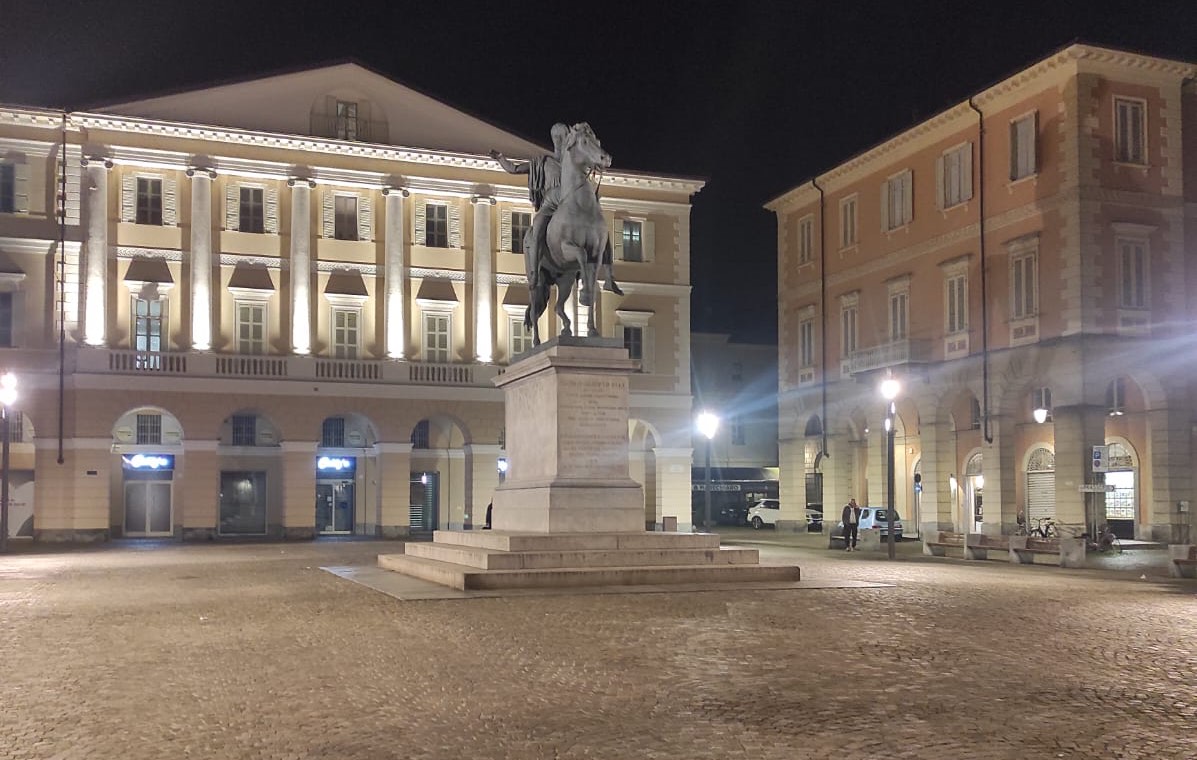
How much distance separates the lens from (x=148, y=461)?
43000 millimetres

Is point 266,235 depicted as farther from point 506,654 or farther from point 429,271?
point 506,654

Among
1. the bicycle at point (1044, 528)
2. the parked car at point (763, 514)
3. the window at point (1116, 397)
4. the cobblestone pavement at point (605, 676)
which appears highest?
the window at point (1116, 397)

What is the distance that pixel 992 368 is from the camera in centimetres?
3709

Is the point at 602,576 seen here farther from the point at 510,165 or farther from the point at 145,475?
the point at 145,475

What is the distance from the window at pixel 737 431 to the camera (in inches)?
2987

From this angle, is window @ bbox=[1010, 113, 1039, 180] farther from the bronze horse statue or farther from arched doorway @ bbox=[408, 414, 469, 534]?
arched doorway @ bbox=[408, 414, 469, 534]

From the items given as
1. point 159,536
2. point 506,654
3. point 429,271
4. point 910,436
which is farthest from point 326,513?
point 506,654

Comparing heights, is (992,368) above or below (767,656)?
above

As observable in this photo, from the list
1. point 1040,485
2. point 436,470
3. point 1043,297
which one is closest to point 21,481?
point 436,470

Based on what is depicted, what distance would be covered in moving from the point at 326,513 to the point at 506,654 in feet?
123

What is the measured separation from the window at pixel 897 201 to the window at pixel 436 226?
16.3 meters

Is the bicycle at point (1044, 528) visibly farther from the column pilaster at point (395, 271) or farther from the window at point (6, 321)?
the window at point (6, 321)

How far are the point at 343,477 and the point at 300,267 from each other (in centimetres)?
878

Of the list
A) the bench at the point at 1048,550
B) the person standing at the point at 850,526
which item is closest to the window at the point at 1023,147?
the person standing at the point at 850,526
